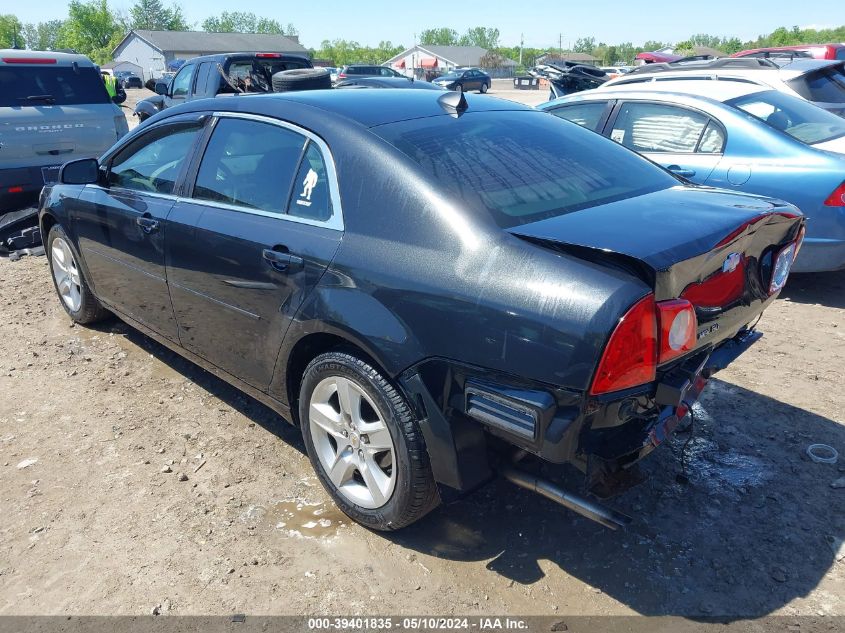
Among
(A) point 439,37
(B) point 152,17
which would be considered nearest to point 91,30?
(B) point 152,17

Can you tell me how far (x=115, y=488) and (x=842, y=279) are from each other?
5.97 meters

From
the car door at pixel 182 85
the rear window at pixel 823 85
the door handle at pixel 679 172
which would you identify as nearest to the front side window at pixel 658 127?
the door handle at pixel 679 172

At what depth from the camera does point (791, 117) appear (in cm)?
585

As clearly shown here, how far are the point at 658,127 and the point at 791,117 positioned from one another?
1150mm

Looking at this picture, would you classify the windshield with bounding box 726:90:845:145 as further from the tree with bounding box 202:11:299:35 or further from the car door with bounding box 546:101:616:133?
the tree with bounding box 202:11:299:35

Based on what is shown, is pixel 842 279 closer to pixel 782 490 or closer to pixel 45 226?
pixel 782 490

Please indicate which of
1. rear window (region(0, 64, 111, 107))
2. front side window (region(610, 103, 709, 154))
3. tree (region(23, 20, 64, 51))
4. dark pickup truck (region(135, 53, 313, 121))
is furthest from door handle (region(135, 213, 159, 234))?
tree (region(23, 20, 64, 51))

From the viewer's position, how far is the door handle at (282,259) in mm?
2867

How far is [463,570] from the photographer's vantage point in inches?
107

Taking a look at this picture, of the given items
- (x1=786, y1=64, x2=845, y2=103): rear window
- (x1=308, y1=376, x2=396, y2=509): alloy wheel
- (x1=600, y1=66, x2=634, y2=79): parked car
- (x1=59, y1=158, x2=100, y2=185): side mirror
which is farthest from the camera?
(x1=600, y1=66, x2=634, y2=79): parked car

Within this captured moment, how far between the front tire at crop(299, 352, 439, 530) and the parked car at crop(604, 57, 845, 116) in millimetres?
5465

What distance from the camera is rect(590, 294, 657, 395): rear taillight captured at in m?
2.11

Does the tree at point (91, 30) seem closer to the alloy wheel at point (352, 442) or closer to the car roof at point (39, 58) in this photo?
the car roof at point (39, 58)

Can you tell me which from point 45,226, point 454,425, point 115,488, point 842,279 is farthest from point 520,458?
point 842,279
